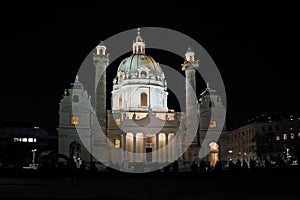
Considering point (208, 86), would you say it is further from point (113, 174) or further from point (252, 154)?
point (113, 174)

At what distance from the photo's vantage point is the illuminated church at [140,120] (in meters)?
68.6

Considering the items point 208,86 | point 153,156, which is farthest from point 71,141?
point 208,86

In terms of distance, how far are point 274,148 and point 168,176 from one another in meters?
67.6

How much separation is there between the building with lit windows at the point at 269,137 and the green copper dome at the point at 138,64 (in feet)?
94.3

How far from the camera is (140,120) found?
74.4 m

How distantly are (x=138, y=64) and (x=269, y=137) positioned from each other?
3496cm

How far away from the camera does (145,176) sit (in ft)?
99.3

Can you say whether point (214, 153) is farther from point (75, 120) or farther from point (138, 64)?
point (75, 120)

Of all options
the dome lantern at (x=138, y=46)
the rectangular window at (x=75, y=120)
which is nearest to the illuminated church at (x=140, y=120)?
the rectangular window at (x=75, y=120)

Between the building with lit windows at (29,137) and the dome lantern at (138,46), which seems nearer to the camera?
the building with lit windows at (29,137)

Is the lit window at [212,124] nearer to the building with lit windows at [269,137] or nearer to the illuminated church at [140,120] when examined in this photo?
the illuminated church at [140,120]

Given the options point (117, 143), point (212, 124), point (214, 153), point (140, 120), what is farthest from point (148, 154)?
point (212, 124)

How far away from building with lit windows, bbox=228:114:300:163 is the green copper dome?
28750mm

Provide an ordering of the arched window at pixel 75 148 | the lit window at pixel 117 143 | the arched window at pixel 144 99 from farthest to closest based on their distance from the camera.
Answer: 1. the arched window at pixel 144 99
2. the lit window at pixel 117 143
3. the arched window at pixel 75 148
